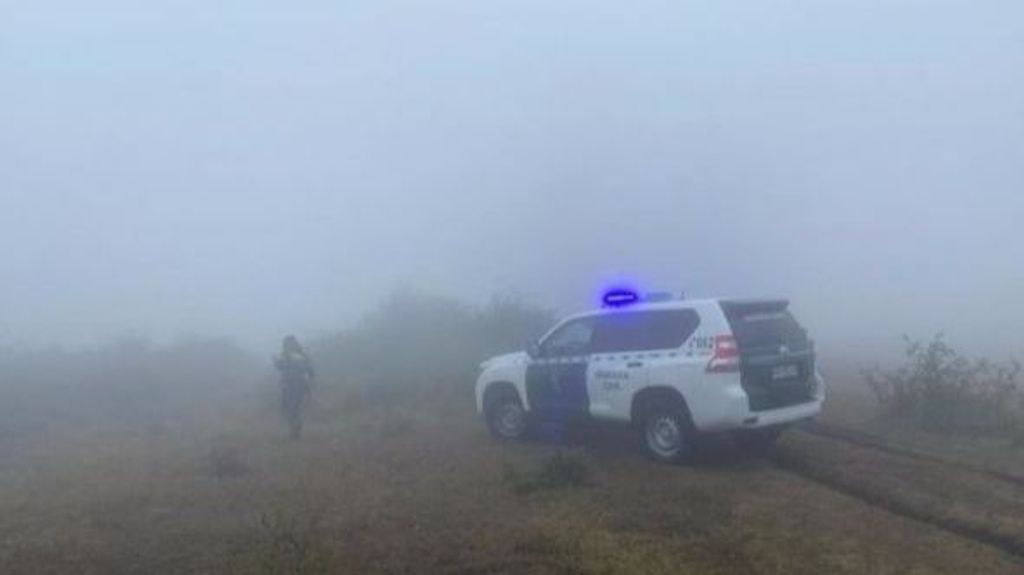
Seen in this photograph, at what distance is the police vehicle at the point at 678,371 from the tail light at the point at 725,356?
0.03 feet

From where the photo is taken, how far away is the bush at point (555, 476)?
34.8 feet

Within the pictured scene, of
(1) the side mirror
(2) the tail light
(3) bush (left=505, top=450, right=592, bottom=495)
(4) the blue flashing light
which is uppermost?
(4) the blue flashing light

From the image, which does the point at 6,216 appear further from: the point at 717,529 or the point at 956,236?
the point at 717,529

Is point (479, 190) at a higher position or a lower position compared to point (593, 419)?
higher

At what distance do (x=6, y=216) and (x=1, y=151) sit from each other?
9.44 meters

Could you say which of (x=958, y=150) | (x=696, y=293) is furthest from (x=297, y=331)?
(x=958, y=150)

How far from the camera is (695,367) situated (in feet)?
37.1

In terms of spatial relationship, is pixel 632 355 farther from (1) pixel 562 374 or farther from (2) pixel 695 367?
(1) pixel 562 374

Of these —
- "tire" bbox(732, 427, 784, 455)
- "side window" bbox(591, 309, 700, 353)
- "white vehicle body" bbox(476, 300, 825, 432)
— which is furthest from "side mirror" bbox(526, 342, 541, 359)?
"tire" bbox(732, 427, 784, 455)

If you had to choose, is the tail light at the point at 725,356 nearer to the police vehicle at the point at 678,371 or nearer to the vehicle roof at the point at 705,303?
the police vehicle at the point at 678,371

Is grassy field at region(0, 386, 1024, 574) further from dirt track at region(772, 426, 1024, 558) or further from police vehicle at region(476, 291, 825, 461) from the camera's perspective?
police vehicle at region(476, 291, 825, 461)

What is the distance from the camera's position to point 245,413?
19000 millimetres

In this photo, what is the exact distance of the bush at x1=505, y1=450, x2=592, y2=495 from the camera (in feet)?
34.8

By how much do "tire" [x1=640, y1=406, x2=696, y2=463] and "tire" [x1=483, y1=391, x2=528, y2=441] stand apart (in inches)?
83.3
